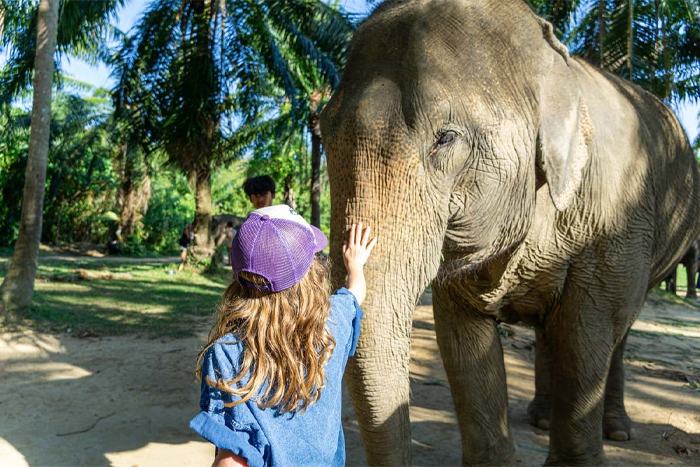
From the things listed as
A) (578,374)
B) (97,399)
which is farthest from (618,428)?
(97,399)

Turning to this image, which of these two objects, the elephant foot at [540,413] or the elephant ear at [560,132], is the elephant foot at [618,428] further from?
the elephant ear at [560,132]

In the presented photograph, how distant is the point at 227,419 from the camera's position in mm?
1672

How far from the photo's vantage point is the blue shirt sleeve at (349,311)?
191 cm

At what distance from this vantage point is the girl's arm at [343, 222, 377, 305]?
6.78 feet

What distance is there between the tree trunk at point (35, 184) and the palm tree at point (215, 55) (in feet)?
14.8

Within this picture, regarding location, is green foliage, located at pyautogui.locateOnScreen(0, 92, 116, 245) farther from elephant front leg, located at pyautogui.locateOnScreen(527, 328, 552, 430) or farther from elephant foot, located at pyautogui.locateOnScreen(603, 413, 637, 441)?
elephant foot, located at pyautogui.locateOnScreen(603, 413, 637, 441)

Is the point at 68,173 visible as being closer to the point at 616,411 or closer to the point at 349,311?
the point at 616,411

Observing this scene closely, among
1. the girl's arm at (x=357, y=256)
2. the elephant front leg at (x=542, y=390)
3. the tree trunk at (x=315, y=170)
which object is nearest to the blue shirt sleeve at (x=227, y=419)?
the girl's arm at (x=357, y=256)

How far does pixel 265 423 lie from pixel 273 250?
45 centimetres

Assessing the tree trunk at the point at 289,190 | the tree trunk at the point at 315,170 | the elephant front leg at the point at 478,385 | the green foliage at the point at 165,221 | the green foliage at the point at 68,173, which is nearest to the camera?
the elephant front leg at the point at 478,385

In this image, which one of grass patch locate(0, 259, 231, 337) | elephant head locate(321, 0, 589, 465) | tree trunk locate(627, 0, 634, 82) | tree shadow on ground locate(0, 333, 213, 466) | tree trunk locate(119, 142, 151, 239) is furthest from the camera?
tree trunk locate(119, 142, 151, 239)

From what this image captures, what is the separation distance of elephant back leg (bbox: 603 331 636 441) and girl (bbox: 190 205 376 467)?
325cm

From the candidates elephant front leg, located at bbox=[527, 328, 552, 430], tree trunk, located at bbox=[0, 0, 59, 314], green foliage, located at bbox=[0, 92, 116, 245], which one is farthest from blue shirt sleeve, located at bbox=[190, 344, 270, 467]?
green foliage, located at bbox=[0, 92, 116, 245]

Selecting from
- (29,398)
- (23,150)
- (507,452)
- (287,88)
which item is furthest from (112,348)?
(23,150)
